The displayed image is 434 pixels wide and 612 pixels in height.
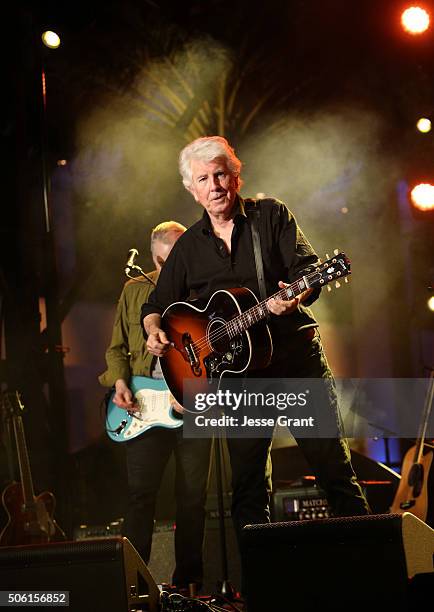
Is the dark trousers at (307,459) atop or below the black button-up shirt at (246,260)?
below

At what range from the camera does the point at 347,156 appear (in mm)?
7254

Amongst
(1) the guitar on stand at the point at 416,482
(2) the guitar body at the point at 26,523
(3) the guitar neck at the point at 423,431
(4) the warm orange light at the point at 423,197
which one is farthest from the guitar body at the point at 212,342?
(4) the warm orange light at the point at 423,197

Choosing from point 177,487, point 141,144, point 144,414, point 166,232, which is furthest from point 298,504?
point 141,144

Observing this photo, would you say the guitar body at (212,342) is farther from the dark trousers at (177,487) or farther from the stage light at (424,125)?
the stage light at (424,125)

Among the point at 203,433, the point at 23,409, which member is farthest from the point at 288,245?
the point at 23,409

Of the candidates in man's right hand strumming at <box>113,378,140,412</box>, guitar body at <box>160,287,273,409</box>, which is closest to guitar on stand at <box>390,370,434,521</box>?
man's right hand strumming at <box>113,378,140,412</box>

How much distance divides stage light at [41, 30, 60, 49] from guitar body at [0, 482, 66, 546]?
328cm

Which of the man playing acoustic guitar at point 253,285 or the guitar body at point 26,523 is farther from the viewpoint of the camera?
the guitar body at point 26,523

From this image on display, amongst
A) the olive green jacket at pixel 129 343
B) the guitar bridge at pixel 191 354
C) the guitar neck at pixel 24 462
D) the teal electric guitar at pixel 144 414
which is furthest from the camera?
the guitar neck at pixel 24 462

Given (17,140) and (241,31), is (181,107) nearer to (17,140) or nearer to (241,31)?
(241,31)

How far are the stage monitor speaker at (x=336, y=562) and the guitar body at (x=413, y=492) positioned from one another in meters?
3.19

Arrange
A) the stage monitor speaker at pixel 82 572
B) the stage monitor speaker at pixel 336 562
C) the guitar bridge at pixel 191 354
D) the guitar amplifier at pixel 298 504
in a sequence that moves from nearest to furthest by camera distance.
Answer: the stage monitor speaker at pixel 336 562, the stage monitor speaker at pixel 82 572, the guitar bridge at pixel 191 354, the guitar amplifier at pixel 298 504

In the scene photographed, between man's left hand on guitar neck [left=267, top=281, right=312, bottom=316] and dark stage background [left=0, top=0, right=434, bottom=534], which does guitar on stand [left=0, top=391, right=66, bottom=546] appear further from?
man's left hand on guitar neck [left=267, top=281, right=312, bottom=316]

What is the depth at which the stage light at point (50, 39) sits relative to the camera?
5.54 metres
